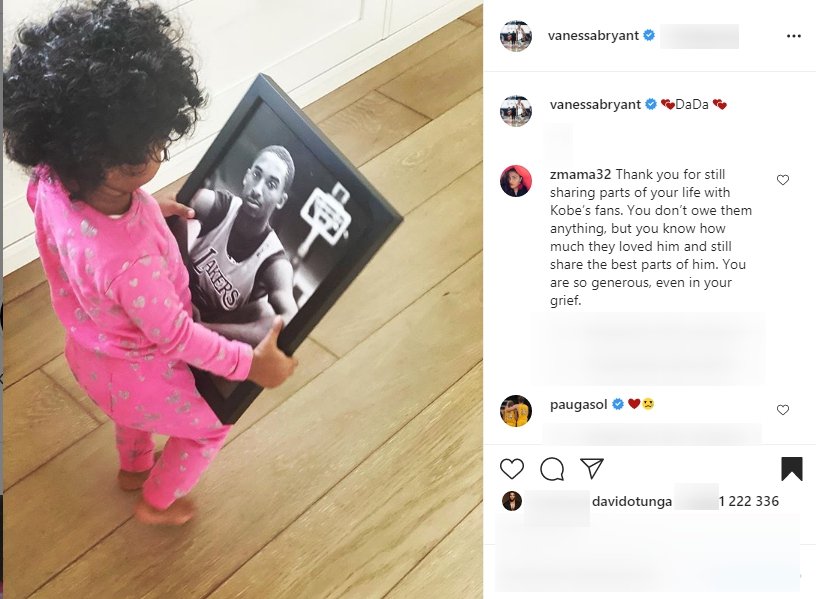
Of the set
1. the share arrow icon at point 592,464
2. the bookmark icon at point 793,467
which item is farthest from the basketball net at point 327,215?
the bookmark icon at point 793,467

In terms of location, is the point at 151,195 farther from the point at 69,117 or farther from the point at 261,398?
the point at 261,398

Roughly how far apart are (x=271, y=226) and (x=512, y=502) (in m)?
0.24

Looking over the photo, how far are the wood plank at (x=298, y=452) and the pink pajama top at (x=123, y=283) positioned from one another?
159 millimetres

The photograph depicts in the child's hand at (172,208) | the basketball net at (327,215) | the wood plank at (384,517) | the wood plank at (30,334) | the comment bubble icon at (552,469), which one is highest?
the basketball net at (327,215)

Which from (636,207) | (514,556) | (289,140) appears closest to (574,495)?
(514,556)

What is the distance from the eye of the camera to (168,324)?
2.04 ft

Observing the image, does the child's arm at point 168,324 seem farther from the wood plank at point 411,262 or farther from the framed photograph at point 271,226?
the wood plank at point 411,262

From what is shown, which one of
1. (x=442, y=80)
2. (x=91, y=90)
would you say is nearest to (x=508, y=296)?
(x=91, y=90)

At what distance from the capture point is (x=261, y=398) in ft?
2.64

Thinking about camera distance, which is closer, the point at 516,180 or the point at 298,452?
the point at 516,180

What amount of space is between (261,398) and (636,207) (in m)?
0.37

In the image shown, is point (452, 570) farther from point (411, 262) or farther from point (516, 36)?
point (516, 36)

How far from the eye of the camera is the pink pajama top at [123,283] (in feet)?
1.95

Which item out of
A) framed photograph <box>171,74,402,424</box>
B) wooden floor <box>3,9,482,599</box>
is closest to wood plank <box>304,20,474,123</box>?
wooden floor <box>3,9,482,599</box>
